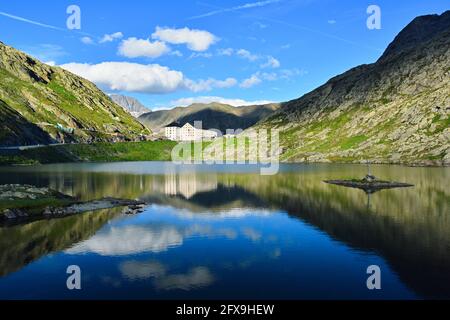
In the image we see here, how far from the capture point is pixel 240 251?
5869 centimetres

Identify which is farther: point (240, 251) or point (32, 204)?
point (32, 204)

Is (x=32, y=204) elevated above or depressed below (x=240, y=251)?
above

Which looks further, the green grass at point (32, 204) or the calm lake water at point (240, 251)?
the green grass at point (32, 204)

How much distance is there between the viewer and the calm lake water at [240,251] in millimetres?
42750

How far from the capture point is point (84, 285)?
1748 inches

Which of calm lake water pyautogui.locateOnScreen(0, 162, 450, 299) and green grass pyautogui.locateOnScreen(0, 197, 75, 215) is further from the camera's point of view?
green grass pyautogui.locateOnScreen(0, 197, 75, 215)

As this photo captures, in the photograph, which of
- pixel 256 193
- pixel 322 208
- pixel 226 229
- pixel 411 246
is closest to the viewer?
pixel 411 246

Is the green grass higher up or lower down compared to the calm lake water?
higher up

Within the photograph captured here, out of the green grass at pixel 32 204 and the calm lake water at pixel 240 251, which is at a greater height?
the green grass at pixel 32 204

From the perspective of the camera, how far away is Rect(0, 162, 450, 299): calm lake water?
1683 inches
